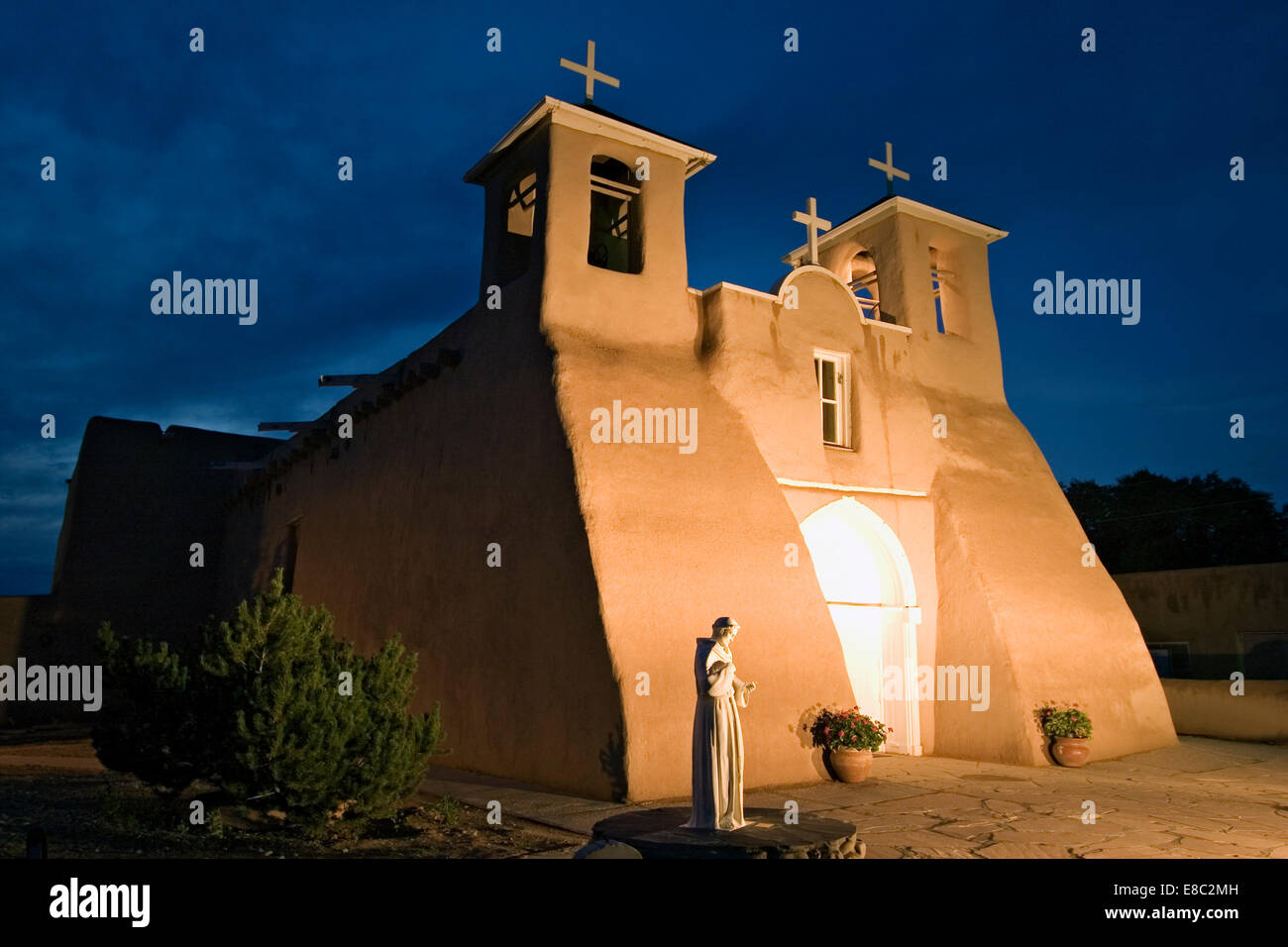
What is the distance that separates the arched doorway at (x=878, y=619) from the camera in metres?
12.6

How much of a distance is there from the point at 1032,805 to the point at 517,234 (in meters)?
10.1

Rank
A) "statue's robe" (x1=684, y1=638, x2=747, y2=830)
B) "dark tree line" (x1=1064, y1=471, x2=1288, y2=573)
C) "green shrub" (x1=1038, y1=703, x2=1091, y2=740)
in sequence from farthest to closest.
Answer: "dark tree line" (x1=1064, y1=471, x2=1288, y2=573) → "green shrub" (x1=1038, y1=703, x2=1091, y2=740) → "statue's robe" (x1=684, y1=638, x2=747, y2=830)

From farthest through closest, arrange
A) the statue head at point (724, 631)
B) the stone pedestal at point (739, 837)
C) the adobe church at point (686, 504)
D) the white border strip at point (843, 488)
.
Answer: the white border strip at point (843, 488)
the adobe church at point (686, 504)
the statue head at point (724, 631)
the stone pedestal at point (739, 837)

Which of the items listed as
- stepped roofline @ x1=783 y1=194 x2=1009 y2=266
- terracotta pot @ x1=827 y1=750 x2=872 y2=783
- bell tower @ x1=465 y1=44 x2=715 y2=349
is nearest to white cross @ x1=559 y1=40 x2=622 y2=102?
bell tower @ x1=465 y1=44 x2=715 y2=349

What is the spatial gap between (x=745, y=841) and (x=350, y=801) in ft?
10.5

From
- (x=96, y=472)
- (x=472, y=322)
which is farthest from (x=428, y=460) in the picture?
(x=96, y=472)

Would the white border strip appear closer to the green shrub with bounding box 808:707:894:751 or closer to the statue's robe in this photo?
the green shrub with bounding box 808:707:894:751

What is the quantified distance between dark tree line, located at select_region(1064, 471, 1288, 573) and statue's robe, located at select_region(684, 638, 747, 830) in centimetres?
2925

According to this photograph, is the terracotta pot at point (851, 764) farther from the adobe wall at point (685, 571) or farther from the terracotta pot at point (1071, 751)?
the terracotta pot at point (1071, 751)

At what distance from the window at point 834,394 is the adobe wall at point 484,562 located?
4.45 m

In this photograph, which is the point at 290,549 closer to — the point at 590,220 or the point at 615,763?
the point at 590,220

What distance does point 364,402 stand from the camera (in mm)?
15531

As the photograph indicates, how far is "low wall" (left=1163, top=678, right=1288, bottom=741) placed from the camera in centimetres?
1354

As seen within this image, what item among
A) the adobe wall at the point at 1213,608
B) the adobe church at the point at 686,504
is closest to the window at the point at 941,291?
the adobe church at the point at 686,504
